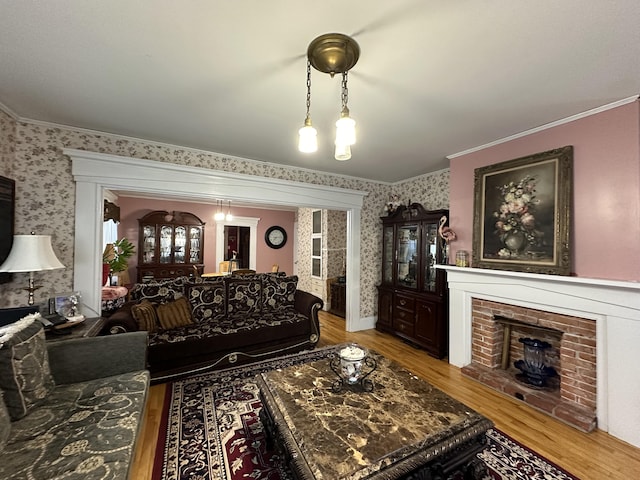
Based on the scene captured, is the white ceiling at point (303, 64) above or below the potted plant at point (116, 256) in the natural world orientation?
above

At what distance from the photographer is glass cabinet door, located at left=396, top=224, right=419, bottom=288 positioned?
3.91 m

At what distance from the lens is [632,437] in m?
1.92

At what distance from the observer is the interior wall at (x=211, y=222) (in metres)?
5.85

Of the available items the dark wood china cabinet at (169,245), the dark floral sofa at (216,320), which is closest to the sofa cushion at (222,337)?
the dark floral sofa at (216,320)

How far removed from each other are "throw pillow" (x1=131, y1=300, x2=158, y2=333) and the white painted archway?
40cm

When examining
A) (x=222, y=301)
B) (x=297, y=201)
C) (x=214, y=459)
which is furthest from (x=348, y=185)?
(x=214, y=459)

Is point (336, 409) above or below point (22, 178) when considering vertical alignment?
below

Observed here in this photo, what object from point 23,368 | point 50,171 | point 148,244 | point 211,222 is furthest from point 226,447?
point 211,222

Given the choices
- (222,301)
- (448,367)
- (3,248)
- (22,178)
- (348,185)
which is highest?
(348,185)

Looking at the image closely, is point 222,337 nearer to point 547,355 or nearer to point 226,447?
point 226,447

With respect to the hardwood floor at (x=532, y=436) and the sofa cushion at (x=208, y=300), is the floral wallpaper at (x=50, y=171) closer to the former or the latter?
the sofa cushion at (x=208, y=300)

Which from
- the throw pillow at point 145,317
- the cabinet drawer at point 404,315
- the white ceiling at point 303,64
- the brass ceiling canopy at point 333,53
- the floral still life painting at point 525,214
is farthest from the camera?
the cabinet drawer at point 404,315

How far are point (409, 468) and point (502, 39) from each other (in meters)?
2.19

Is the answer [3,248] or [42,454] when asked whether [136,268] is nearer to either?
[3,248]
